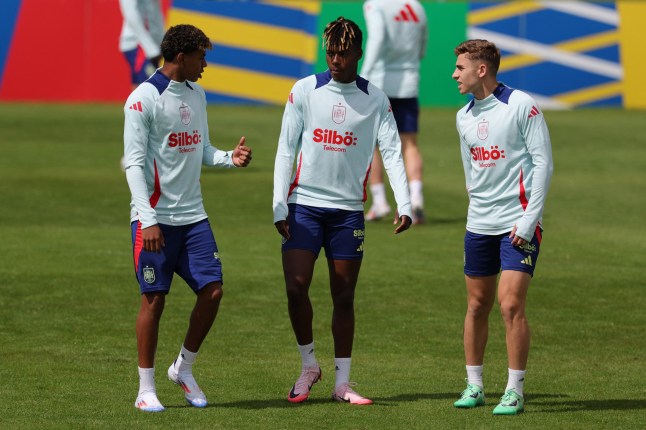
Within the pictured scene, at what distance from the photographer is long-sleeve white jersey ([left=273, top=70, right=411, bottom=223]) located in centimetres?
792

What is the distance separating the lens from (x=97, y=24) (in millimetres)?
28078

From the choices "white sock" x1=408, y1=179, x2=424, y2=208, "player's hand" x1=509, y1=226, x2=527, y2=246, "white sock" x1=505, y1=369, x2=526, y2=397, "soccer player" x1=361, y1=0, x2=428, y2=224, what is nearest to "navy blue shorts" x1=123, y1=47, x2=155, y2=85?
"soccer player" x1=361, y1=0, x2=428, y2=224

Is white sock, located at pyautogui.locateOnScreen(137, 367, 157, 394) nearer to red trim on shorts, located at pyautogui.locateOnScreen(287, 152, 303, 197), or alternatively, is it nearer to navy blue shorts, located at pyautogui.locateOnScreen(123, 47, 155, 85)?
red trim on shorts, located at pyautogui.locateOnScreen(287, 152, 303, 197)

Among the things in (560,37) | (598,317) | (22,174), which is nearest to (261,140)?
(22,174)

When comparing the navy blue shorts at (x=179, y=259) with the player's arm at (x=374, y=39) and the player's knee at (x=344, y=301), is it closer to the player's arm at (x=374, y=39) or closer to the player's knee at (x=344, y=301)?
the player's knee at (x=344, y=301)

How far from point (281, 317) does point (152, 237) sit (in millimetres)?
3250

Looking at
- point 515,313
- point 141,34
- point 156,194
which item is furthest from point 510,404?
point 141,34

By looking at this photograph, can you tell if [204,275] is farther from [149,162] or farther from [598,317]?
[598,317]

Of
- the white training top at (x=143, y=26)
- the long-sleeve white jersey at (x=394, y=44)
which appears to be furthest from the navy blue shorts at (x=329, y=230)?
the white training top at (x=143, y=26)

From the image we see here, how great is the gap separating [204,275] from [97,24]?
69.6 feet

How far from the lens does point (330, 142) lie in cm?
793

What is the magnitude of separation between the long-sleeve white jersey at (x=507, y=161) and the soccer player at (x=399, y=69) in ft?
23.1

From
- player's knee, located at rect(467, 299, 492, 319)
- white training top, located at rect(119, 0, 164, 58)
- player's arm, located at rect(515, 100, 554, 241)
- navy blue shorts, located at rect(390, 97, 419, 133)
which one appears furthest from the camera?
white training top, located at rect(119, 0, 164, 58)

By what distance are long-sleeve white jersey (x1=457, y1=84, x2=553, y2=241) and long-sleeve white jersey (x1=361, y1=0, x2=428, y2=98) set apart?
23.4ft
